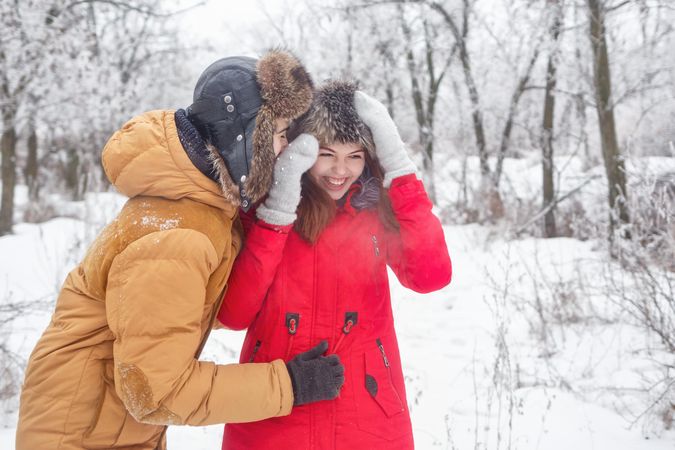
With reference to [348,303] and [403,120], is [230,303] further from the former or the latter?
[403,120]

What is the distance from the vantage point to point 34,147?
46.5 ft

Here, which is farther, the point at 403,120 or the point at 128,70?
the point at 403,120

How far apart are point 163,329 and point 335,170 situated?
882mm

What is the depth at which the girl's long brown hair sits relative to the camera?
5.56 feet

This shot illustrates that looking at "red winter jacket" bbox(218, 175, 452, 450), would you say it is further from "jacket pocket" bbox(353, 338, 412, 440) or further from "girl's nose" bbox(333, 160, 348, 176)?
"girl's nose" bbox(333, 160, 348, 176)

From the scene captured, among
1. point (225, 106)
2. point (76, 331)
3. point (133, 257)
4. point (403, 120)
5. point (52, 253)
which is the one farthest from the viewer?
point (403, 120)

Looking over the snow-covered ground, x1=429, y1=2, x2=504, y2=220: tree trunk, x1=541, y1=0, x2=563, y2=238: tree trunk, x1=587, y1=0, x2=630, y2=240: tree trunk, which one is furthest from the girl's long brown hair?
x1=429, y1=2, x2=504, y2=220: tree trunk

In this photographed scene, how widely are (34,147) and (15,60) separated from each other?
7.07 m

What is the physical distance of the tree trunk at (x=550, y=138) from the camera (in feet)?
26.4

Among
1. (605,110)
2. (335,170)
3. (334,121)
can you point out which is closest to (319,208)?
(335,170)

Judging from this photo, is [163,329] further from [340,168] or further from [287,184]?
[340,168]

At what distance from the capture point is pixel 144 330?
118cm

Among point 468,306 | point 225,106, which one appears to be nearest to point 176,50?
point 468,306

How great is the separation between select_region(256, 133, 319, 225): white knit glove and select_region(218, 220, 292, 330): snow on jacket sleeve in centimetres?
3
